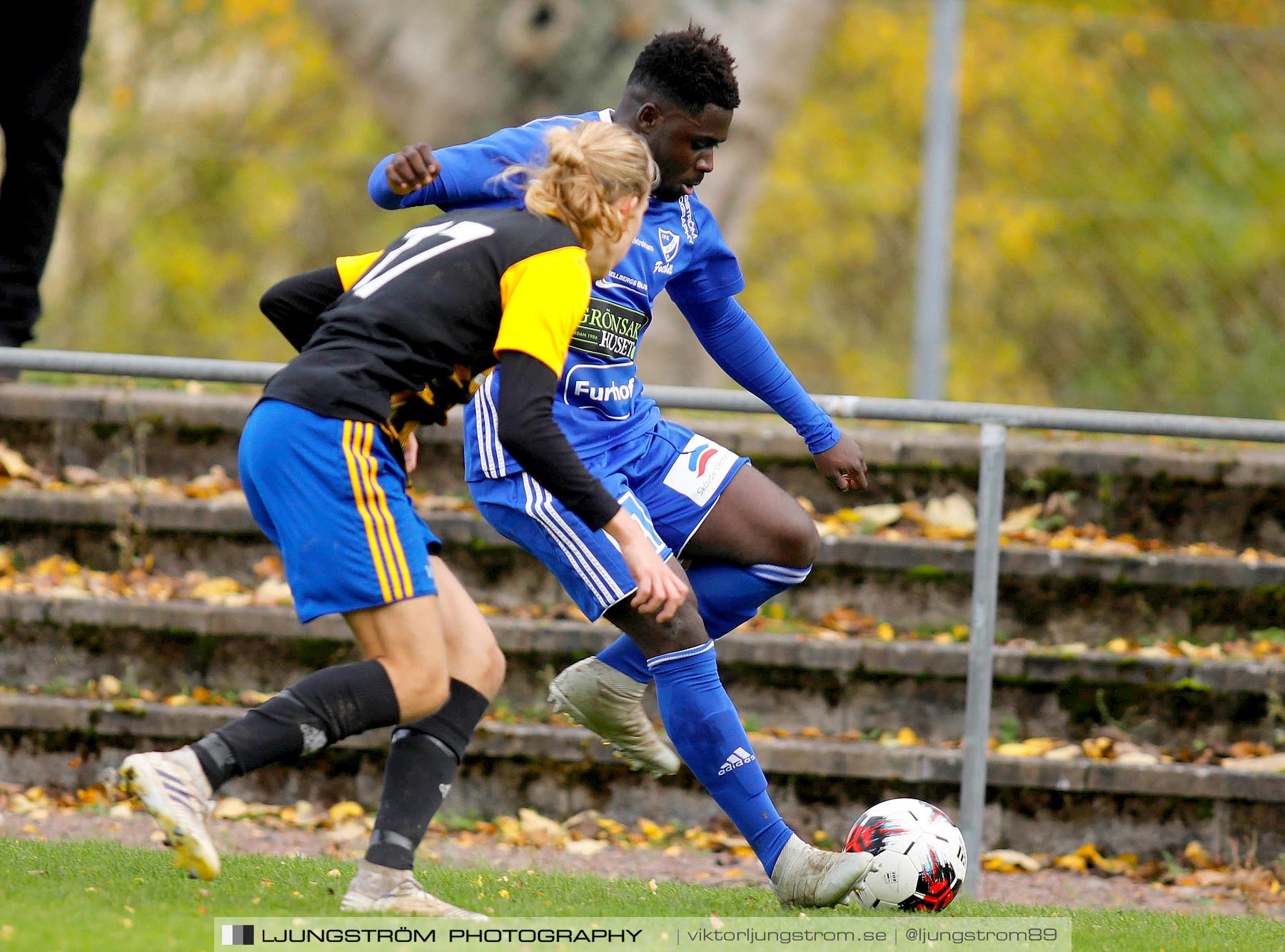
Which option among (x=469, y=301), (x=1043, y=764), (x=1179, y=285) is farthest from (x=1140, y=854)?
(x=1179, y=285)

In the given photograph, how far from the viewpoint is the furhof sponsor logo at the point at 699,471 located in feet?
12.5

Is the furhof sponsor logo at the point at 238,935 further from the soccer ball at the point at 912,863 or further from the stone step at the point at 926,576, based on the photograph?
the stone step at the point at 926,576

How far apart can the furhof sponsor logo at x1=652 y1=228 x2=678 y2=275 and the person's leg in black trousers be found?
3.13 m

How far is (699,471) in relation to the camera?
12.6 feet

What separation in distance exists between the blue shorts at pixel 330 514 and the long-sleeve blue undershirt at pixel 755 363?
4.18 feet

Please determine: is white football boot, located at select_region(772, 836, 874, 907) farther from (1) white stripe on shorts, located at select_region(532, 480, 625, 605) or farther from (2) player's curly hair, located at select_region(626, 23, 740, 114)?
(2) player's curly hair, located at select_region(626, 23, 740, 114)

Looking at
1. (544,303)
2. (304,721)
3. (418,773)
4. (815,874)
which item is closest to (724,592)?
(815,874)

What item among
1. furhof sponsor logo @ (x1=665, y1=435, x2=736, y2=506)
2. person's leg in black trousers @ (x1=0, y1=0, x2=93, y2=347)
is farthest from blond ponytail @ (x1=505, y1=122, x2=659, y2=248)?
person's leg in black trousers @ (x1=0, y1=0, x2=93, y2=347)

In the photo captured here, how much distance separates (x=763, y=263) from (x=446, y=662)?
6.91 metres

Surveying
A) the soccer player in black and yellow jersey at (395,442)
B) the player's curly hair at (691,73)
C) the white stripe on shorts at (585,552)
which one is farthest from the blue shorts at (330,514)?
the player's curly hair at (691,73)

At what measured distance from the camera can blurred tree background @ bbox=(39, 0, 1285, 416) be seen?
8.27m

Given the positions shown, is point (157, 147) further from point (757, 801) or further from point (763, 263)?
point (757, 801)

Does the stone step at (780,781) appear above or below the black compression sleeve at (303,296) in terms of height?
below

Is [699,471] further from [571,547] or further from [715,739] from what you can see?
[715,739]
